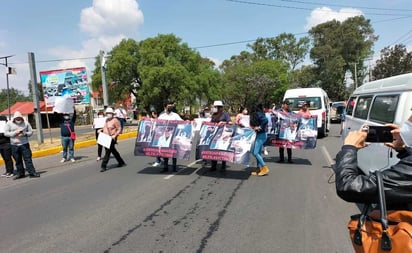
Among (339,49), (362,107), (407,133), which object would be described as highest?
(339,49)

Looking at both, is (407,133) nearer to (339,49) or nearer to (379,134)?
(379,134)

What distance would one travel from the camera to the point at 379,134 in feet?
7.77

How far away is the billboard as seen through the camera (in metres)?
19.6

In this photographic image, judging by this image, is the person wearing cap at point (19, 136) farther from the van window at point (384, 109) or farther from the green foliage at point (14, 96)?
the green foliage at point (14, 96)

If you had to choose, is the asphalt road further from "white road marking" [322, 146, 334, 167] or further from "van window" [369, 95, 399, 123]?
"van window" [369, 95, 399, 123]

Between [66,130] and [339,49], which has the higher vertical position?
[339,49]

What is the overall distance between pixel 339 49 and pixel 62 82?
1905 inches

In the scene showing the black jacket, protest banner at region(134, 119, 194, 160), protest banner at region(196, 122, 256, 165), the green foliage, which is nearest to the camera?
the black jacket

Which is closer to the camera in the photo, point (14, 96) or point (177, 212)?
point (177, 212)

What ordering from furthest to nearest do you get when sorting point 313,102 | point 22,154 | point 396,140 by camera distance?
point 313,102 → point 22,154 → point 396,140

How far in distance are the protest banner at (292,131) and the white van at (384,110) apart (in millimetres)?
3019

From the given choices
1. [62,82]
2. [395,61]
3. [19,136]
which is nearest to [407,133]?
[19,136]

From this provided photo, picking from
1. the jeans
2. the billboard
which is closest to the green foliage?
the billboard

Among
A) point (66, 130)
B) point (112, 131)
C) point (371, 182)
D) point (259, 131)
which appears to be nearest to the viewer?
point (371, 182)
